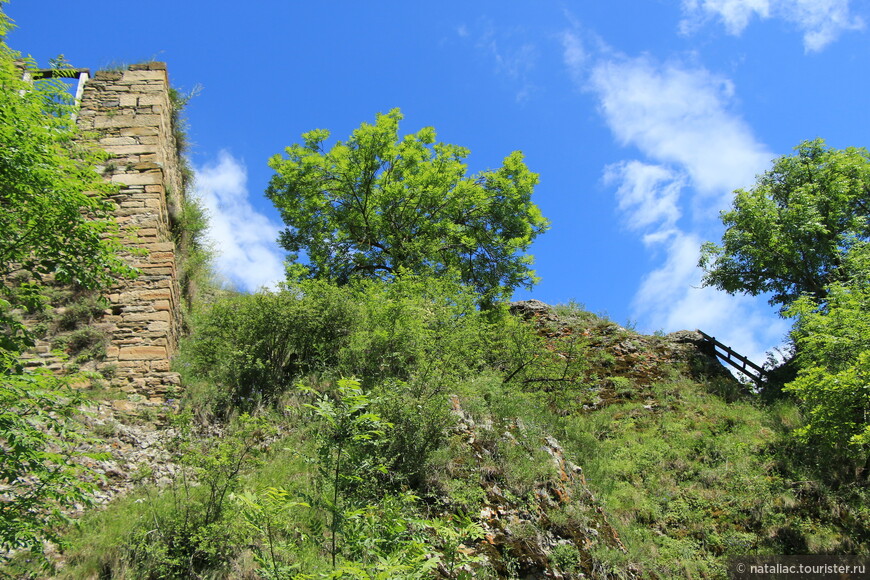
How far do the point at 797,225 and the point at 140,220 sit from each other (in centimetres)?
1768

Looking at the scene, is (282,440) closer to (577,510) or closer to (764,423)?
(577,510)

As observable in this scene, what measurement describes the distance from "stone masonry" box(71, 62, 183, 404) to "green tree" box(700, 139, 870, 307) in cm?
1631

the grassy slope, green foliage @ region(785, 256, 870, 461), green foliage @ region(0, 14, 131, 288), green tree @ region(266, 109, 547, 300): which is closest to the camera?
the grassy slope

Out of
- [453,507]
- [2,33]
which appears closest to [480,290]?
[453,507]

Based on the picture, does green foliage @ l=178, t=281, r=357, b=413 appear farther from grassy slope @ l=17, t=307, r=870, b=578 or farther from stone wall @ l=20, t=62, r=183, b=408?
grassy slope @ l=17, t=307, r=870, b=578

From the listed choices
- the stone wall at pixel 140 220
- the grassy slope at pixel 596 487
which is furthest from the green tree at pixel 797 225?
the stone wall at pixel 140 220

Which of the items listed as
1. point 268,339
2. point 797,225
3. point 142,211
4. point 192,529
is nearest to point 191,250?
point 142,211

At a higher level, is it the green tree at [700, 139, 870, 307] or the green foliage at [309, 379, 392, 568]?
the green tree at [700, 139, 870, 307]

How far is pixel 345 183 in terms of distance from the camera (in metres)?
17.2

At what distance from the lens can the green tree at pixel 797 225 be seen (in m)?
17.4

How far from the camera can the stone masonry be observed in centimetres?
952

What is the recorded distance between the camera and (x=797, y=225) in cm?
1753

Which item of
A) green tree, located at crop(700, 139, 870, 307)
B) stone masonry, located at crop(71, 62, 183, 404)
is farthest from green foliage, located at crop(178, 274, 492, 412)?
green tree, located at crop(700, 139, 870, 307)

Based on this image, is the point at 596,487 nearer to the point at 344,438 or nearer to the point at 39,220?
the point at 344,438
